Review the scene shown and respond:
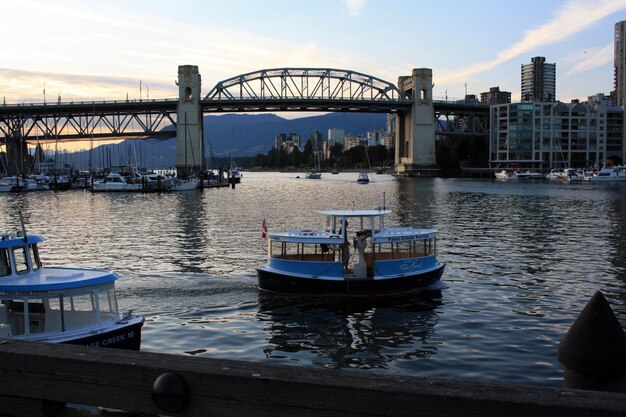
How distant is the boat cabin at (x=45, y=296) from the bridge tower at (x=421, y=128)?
6396 inches

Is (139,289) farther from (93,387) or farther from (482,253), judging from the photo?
(93,387)

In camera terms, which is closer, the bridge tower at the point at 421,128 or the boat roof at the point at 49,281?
the boat roof at the point at 49,281

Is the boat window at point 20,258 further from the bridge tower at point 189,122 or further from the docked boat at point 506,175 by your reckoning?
the docked boat at point 506,175

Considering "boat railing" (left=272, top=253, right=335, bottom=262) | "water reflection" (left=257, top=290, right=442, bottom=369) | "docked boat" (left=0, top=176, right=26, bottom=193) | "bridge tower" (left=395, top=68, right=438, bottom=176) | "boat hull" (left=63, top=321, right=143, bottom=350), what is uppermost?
Result: "bridge tower" (left=395, top=68, right=438, bottom=176)

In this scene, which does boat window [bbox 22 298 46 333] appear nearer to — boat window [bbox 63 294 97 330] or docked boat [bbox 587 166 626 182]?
boat window [bbox 63 294 97 330]

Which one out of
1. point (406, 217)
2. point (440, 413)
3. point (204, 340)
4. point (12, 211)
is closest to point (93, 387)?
point (440, 413)

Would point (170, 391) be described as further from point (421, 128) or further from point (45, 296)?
point (421, 128)

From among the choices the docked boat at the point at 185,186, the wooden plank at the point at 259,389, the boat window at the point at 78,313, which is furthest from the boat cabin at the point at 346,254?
the docked boat at the point at 185,186

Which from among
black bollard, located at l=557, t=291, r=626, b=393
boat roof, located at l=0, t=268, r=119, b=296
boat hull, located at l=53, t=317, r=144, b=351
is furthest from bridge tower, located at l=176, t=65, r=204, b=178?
black bollard, located at l=557, t=291, r=626, b=393

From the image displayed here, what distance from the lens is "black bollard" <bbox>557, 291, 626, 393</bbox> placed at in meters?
5.07

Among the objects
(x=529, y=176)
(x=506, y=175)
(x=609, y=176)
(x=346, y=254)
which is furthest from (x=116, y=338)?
(x=529, y=176)

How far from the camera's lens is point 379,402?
14.0 ft

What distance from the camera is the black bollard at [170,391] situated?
4.54 m

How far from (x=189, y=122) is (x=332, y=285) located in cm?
13535
